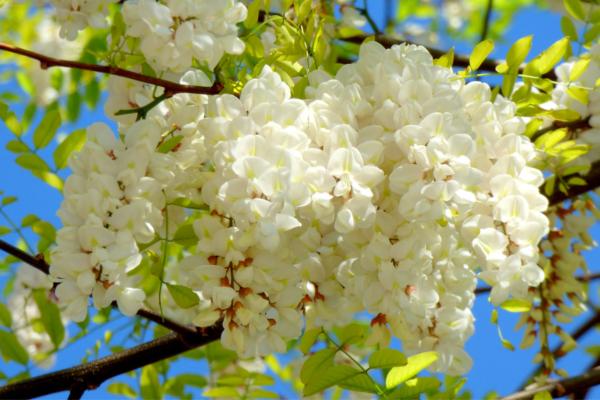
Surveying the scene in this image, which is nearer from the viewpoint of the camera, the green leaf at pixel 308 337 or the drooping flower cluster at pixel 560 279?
the green leaf at pixel 308 337

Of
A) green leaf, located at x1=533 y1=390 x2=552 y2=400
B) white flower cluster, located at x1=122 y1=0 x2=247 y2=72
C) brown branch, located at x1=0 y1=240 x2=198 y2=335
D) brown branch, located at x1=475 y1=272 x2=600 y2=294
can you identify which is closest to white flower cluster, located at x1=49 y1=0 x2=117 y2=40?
white flower cluster, located at x1=122 y1=0 x2=247 y2=72

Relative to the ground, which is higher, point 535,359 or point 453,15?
point 535,359

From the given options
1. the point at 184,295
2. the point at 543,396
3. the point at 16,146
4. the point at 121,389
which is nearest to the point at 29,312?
the point at 121,389

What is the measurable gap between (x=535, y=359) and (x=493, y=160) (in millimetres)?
815

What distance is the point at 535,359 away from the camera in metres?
1.85

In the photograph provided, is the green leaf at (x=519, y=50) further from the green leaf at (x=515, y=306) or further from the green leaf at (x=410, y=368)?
the green leaf at (x=410, y=368)

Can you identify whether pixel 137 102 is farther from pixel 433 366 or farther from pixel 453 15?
pixel 453 15

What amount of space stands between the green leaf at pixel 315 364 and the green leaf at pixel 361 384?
43mm

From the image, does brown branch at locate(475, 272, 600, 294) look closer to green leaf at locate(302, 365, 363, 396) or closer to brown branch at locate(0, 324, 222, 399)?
brown branch at locate(0, 324, 222, 399)

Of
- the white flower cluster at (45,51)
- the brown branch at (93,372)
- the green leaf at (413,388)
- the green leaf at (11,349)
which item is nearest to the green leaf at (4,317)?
the green leaf at (11,349)

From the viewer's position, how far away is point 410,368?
114 centimetres

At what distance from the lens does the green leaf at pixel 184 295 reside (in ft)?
4.02

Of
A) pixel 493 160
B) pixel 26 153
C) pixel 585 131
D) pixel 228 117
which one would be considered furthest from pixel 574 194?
pixel 26 153

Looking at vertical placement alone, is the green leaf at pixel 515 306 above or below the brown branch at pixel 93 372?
above
